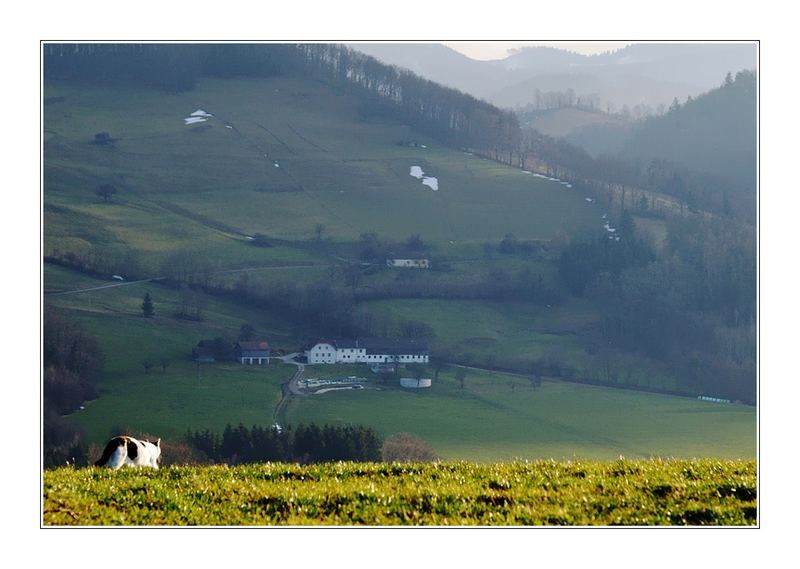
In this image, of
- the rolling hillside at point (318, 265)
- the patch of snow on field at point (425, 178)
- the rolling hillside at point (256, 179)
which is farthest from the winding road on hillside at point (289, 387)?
the patch of snow on field at point (425, 178)

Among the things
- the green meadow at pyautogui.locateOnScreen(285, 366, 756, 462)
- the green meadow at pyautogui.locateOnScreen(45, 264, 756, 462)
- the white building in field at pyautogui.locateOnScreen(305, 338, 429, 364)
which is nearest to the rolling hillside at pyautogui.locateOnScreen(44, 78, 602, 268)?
the white building in field at pyautogui.locateOnScreen(305, 338, 429, 364)

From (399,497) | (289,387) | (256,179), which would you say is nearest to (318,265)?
(289,387)

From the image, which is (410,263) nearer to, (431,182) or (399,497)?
(431,182)

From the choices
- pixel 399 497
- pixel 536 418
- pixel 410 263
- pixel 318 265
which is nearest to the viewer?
pixel 399 497

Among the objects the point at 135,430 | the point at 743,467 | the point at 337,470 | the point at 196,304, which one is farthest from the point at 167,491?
the point at 196,304

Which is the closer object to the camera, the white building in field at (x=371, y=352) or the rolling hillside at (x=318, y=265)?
the rolling hillside at (x=318, y=265)

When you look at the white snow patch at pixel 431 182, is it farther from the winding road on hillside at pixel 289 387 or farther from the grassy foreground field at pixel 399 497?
the grassy foreground field at pixel 399 497

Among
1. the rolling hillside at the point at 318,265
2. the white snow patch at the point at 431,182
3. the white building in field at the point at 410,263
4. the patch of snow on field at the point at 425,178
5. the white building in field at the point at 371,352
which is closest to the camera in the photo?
the rolling hillside at the point at 318,265
